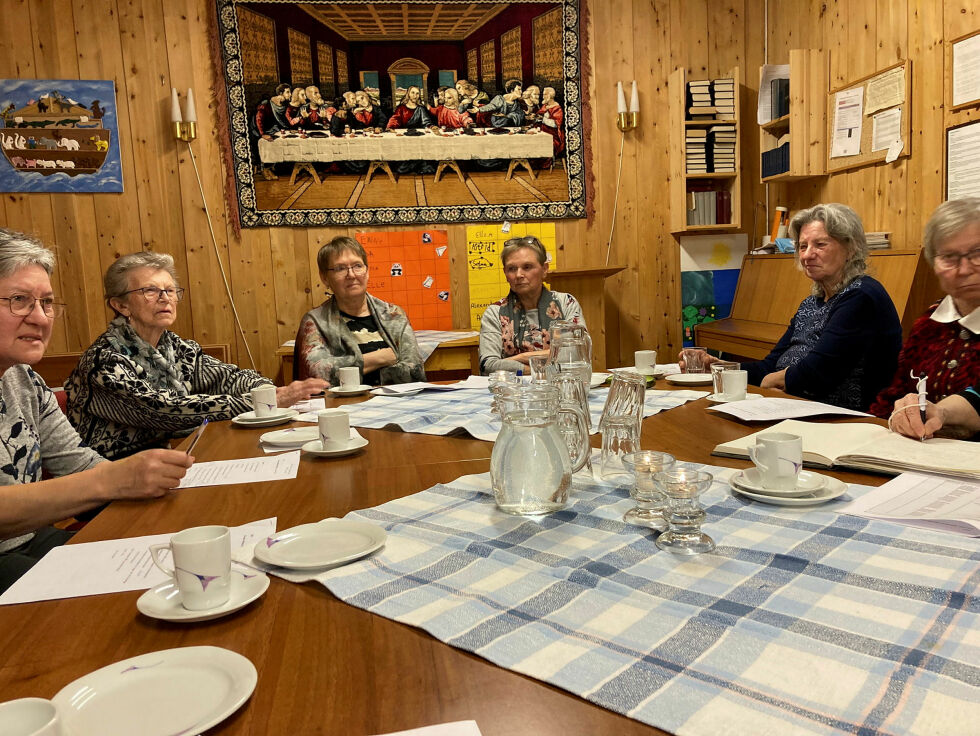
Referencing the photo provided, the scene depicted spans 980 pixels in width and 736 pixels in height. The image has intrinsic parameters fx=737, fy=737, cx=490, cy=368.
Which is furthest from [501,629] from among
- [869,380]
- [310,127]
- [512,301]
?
[310,127]

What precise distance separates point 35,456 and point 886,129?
4.06 meters

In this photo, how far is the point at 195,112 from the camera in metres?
4.48

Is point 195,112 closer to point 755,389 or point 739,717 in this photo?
point 755,389

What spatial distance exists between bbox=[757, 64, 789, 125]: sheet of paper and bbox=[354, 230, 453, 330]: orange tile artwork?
216 centimetres

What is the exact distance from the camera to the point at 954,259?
189 cm

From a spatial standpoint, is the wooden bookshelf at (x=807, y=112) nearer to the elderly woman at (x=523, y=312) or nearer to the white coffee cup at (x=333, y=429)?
the elderly woman at (x=523, y=312)

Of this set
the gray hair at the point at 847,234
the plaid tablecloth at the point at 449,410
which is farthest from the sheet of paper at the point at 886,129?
the plaid tablecloth at the point at 449,410

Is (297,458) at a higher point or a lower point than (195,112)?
lower

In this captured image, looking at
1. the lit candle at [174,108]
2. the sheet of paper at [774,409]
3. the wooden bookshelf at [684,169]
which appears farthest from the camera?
the wooden bookshelf at [684,169]

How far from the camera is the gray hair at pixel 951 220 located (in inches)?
74.5

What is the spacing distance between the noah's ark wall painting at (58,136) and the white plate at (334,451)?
11.9 feet

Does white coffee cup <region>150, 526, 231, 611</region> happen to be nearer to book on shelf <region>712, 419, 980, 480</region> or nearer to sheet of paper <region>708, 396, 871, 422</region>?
book on shelf <region>712, 419, 980, 480</region>

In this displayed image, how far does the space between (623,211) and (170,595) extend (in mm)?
4508

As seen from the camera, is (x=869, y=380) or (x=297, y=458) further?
(x=869, y=380)
